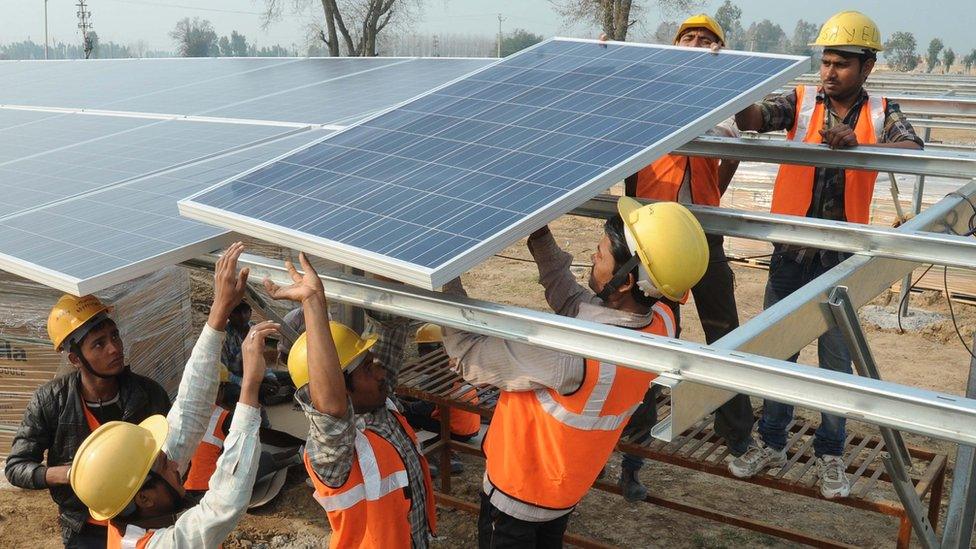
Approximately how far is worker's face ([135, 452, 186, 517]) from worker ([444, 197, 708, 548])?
1.21 meters

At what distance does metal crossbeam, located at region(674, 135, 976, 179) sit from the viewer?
139 inches

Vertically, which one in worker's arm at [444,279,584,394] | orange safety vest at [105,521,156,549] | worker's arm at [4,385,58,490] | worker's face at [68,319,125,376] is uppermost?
worker's arm at [444,279,584,394]

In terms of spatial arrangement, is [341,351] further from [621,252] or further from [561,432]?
[621,252]

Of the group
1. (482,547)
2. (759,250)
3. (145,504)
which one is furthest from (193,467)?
(759,250)

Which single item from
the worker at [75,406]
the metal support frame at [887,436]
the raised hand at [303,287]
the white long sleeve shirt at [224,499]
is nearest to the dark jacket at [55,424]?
the worker at [75,406]

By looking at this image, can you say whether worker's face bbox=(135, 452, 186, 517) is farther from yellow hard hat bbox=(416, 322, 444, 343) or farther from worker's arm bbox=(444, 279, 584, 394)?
yellow hard hat bbox=(416, 322, 444, 343)

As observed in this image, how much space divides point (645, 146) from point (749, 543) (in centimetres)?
367

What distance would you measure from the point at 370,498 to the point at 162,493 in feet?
2.59

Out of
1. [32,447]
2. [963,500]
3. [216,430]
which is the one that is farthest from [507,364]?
[32,447]

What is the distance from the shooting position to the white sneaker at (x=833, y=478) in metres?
4.65

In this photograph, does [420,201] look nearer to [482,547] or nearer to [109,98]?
[482,547]

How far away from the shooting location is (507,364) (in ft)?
10.4

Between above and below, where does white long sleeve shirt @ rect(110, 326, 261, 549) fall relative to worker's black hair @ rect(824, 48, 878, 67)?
below

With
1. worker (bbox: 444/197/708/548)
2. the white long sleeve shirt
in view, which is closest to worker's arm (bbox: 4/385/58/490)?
the white long sleeve shirt
